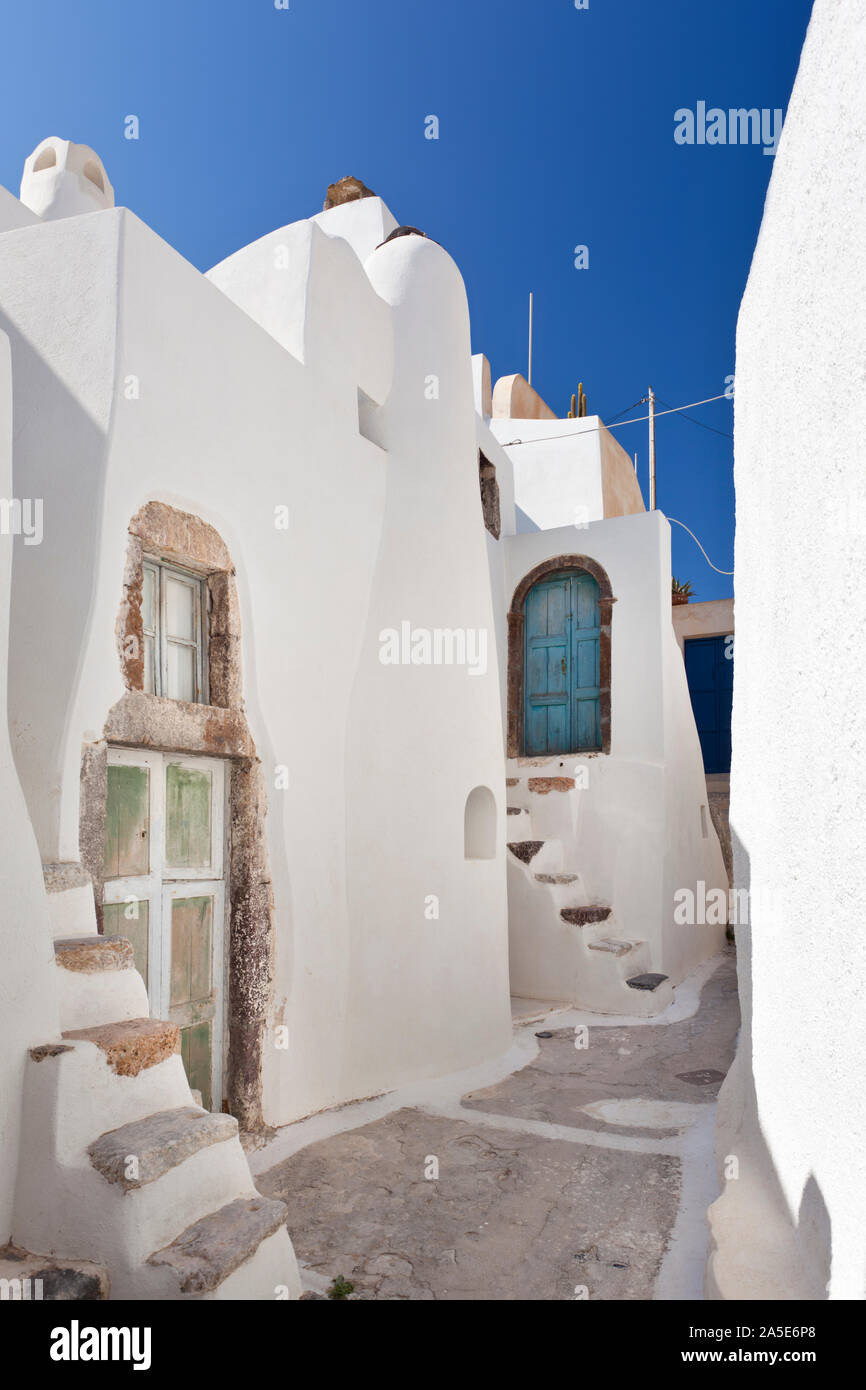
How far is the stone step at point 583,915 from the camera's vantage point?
965 centimetres

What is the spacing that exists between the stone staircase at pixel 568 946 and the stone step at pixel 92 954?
21.6ft

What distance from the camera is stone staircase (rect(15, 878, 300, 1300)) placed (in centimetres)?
288

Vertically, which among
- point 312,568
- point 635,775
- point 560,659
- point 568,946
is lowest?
point 568,946

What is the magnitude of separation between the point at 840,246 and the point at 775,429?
1.00 metres

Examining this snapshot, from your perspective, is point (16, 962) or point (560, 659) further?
point (560, 659)

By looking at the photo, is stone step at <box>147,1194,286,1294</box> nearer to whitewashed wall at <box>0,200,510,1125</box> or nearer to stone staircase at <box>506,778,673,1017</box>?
whitewashed wall at <box>0,200,510,1125</box>

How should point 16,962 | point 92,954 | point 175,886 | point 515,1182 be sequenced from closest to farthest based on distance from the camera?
point 16,962, point 92,954, point 515,1182, point 175,886

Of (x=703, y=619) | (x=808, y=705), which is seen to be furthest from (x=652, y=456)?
(x=808, y=705)

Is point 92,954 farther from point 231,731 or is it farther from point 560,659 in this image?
point 560,659

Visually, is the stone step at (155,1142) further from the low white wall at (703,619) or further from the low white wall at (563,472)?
the low white wall at (703,619)

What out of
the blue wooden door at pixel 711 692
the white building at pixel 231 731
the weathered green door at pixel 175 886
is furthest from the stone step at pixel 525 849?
the blue wooden door at pixel 711 692

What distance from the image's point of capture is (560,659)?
1120 centimetres

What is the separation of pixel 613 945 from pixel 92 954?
6.95 metres
